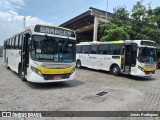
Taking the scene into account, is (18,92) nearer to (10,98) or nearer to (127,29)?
(10,98)

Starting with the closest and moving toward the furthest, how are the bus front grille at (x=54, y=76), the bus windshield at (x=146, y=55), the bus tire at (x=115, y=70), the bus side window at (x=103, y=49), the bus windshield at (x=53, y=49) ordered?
the bus windshield at (x=53, y=49), the bus front grille at (x=54, y=76), the bus windshield at (x=146, y=55), the bus tire at (x=115, y=70), the bus side window at (x=103, y=49)

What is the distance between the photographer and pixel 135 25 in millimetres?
22250

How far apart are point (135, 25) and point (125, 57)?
10050 millimetres

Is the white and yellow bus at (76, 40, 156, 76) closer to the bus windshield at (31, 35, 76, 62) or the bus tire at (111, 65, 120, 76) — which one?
the bus tire at (111, 65, 120, 76)

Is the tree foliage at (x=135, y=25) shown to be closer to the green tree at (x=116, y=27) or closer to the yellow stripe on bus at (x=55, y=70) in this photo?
the green tree at (x=116, y=27)

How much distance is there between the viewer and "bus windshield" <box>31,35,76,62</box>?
820 cm

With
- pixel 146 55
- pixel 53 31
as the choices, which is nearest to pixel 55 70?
pixel 53 31

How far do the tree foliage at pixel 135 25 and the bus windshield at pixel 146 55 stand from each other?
24.3ft

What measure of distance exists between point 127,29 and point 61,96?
17.3 m

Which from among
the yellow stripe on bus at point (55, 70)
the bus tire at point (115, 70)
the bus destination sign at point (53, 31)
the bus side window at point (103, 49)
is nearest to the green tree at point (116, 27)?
the bus side window at point (103, 49)

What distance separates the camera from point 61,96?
7.40m

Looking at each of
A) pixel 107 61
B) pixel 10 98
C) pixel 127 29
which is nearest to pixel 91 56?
pixel 107 61

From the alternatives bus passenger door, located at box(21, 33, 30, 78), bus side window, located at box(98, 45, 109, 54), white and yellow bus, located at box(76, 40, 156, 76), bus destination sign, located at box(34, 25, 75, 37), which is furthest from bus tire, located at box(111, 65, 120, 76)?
bus passenger door, located at box(21, 33, 30, 78)

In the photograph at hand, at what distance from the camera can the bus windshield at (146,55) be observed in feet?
41.0
